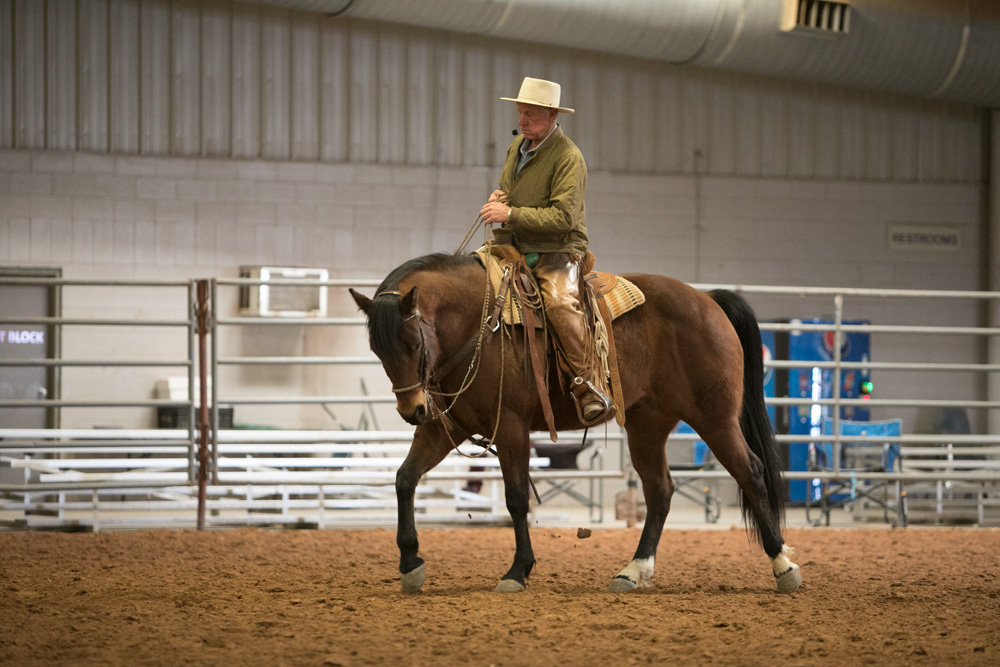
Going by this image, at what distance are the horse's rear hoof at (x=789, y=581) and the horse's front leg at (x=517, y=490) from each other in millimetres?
1229

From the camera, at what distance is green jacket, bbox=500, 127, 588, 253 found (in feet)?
14.3

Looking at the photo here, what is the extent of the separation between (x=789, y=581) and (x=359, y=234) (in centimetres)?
791

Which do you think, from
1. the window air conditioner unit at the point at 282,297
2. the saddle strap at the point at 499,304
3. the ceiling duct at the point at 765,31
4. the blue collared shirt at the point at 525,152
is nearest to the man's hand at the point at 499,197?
the blue collared shirt at the point at 525,152

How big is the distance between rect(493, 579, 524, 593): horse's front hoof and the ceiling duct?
6.93m

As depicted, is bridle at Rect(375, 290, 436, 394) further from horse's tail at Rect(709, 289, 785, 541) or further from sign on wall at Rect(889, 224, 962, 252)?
sign on wall at Rect(889, 224, 962, 252)

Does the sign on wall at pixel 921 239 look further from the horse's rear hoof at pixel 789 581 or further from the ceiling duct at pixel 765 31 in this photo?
the horse's rear hoof at pixel 789 581

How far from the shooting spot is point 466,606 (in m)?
3.94

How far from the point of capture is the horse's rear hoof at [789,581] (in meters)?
4.59

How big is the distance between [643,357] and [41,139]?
8.47 meters

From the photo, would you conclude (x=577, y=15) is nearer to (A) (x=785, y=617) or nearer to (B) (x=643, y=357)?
(B) (x=643, y=357)

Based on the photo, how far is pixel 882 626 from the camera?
3686 millimetres

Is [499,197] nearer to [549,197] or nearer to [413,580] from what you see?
[549,197]

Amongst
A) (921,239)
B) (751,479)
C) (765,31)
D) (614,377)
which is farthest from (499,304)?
(921,239)

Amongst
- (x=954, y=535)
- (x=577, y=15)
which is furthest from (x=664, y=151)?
(x=954, y=535)
